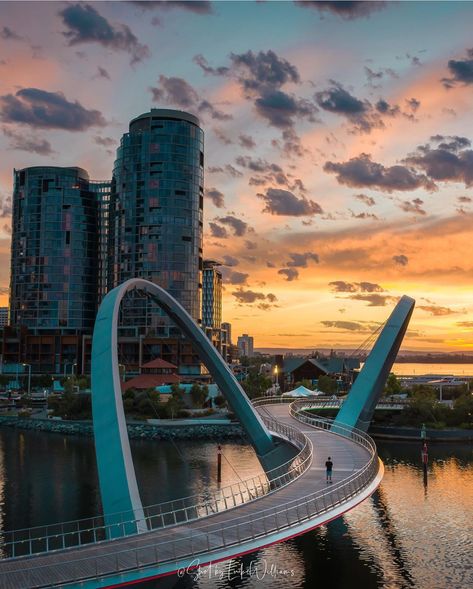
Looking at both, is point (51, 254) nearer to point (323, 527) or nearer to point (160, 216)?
point (160, 216)

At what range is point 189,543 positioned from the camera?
21.7 metres

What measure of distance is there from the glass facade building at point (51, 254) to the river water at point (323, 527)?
107056 millimetres

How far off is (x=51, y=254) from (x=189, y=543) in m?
171

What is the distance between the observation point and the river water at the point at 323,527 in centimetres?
3027

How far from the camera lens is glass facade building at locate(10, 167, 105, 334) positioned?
181 metres

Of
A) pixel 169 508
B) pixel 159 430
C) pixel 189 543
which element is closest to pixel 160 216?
pixel 159 430

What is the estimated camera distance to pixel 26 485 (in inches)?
2051

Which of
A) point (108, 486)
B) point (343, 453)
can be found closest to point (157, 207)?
point (343, 453)

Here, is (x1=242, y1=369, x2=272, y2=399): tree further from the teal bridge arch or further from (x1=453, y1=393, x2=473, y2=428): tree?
the teal bridge arch

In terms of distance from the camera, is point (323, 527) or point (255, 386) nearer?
point (323, 527)

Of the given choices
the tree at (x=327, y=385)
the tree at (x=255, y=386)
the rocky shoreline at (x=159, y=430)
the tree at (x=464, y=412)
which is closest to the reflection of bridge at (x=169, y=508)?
the rocky shoreline at (x=159, y=430)

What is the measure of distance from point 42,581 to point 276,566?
15.6m

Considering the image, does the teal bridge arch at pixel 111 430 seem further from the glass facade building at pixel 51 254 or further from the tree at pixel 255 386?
the glass facade building at pixel 51 254

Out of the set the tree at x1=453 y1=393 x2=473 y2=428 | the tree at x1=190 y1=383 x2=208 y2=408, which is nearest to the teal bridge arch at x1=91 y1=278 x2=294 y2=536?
the tree at x1=453 y1=393 x2=473 y2=428
